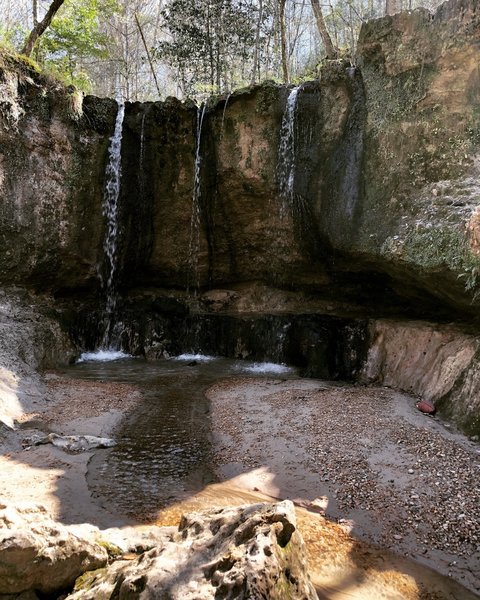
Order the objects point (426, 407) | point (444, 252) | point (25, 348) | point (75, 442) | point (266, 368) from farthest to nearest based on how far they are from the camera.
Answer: point (266, 368), point (25, 348), point (444, 252), point (426, 407), point (75, 442)

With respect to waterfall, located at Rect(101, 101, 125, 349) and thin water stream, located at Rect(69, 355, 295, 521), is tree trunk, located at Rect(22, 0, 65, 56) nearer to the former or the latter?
waterfall, located at Rect(101, 101, 125, 349)

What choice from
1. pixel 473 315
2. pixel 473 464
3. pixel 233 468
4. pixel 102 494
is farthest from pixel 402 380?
pixel 102 494

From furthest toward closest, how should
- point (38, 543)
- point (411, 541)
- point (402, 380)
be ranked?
point (402, 380), point (411, 541), point (38, 543)

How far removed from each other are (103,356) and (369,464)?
871 cm

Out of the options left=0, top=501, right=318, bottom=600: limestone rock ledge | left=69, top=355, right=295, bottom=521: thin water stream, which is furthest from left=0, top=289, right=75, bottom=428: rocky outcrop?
left=0, top=501, right=318, bottom=600: limestone rock ledge

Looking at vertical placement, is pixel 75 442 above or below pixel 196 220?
below

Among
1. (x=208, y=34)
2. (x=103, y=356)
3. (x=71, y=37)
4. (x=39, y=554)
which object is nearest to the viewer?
(x=39, y=554)

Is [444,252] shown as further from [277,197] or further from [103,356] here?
[103,356]

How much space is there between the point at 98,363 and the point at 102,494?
7.16m

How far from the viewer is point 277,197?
490 inches

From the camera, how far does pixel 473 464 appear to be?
5.54 metres

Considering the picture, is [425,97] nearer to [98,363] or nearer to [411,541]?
[411,541]

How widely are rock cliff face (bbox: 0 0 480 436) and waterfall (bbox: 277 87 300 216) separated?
0.04 metres

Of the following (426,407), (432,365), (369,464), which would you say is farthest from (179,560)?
(432,365)
